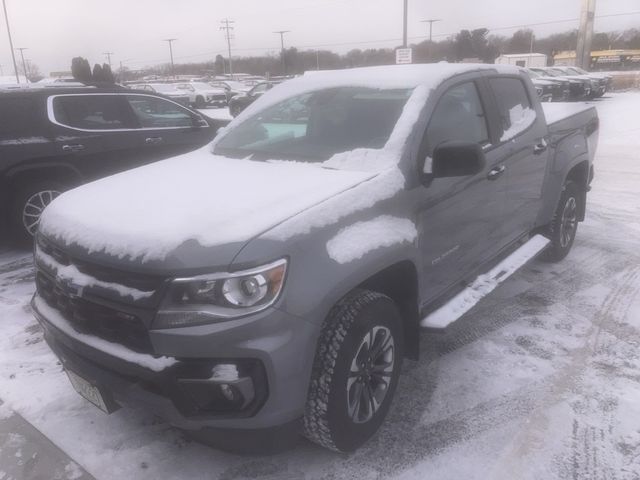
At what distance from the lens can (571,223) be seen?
5016mm

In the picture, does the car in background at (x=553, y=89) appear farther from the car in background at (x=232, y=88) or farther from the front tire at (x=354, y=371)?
the front tire at (x=354, y=371)

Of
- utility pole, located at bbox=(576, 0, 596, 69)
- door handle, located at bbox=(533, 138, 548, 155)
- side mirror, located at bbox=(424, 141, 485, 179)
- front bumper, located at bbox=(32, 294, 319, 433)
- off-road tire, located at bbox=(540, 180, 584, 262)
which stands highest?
→ utility pole, located at bbox=(576, 0, 596, 69)

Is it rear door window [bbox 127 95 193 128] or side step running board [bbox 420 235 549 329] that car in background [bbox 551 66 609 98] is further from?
side step running board [bbox 420 235 549 329]

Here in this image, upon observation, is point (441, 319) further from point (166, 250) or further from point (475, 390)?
point (166, 250)

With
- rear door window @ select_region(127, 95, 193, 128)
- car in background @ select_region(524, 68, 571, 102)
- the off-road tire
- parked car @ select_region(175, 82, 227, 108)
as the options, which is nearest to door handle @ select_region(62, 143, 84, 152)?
rear door window @ select_region(127, 95, 193, 128)

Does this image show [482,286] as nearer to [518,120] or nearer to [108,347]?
[518,120]

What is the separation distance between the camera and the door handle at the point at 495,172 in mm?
3418

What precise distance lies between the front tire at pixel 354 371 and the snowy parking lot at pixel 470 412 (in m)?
0.23

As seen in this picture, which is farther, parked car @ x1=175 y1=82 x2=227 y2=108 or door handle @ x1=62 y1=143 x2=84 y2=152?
parked car @ x1=175 y1=82 x2=227 y2=108

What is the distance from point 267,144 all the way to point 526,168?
6.30 ft

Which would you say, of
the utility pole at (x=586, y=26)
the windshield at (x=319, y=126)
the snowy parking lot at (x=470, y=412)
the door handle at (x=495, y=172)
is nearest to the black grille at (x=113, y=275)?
the snowy parking lot at (x=470, y=412)

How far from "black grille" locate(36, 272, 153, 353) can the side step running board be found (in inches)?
59.8

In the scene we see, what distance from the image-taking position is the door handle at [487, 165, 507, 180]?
11.2 ft

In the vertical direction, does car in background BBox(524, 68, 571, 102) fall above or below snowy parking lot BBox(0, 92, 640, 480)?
above
